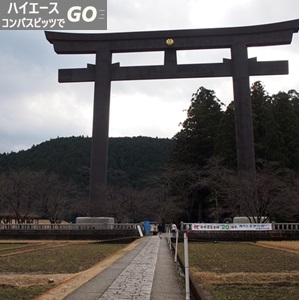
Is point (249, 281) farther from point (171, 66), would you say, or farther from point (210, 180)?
point (210, 180)

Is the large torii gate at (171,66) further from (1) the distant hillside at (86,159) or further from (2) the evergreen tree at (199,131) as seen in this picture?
(1) the distant hillside at (86,159)

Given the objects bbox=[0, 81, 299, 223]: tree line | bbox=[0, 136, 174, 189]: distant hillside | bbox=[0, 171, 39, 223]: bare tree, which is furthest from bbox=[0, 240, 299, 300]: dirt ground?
bbox=[0, 136, 174, 189]: distant hillside

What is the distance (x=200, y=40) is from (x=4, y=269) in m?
22.7

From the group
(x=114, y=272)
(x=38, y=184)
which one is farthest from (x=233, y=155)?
(x=114, y=272)

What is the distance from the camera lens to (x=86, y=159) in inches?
3287

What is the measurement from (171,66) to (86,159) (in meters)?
57.7

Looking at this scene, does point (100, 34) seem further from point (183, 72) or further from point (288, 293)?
point (288, 293)

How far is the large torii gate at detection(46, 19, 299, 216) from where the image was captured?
27297mm

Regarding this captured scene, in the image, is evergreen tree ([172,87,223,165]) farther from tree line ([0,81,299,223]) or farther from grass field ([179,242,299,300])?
grass field ([179,242,299,300])

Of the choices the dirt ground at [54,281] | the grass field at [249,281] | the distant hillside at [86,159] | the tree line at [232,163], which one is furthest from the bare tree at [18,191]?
the dirt ground at [54,281]

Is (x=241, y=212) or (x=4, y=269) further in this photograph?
(x=241, y=212)

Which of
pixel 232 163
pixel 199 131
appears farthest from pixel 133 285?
pixel 199 131

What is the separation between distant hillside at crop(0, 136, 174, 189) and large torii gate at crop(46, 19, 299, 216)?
149 ft

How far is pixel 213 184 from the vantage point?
36.8 metres
